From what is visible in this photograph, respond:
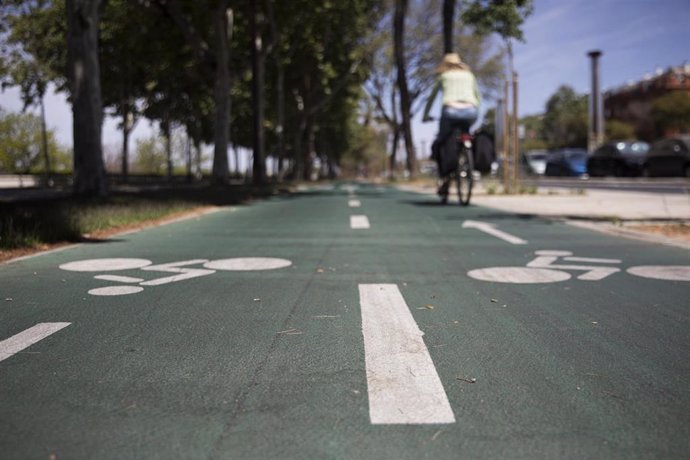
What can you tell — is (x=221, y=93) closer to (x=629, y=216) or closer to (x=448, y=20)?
(x=448, y=20)

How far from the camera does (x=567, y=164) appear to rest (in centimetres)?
3678

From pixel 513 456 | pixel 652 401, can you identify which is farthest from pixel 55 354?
pixel 652 401

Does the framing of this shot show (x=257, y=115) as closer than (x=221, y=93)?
No

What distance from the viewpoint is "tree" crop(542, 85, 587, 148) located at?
81.1 meters

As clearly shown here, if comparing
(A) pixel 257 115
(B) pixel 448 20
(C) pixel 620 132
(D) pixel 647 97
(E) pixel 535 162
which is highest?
(D) pixel 647 97

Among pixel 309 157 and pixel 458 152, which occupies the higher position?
pixel 309 157

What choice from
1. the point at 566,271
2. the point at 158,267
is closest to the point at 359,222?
the point at 158,267

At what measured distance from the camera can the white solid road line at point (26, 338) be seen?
10.5ft

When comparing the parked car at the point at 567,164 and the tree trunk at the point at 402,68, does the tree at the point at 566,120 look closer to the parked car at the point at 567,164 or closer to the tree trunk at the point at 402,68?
the parked car at the point at 567,164

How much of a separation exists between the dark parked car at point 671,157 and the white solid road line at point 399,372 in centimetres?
2578

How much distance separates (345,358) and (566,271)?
129 inches

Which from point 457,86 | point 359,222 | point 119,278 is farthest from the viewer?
point 457,86

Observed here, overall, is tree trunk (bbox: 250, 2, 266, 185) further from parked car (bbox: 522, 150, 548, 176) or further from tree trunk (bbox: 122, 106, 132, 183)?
parked car (bbox: 522, 150, 548, 176)

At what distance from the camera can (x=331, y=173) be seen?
84500 mm
